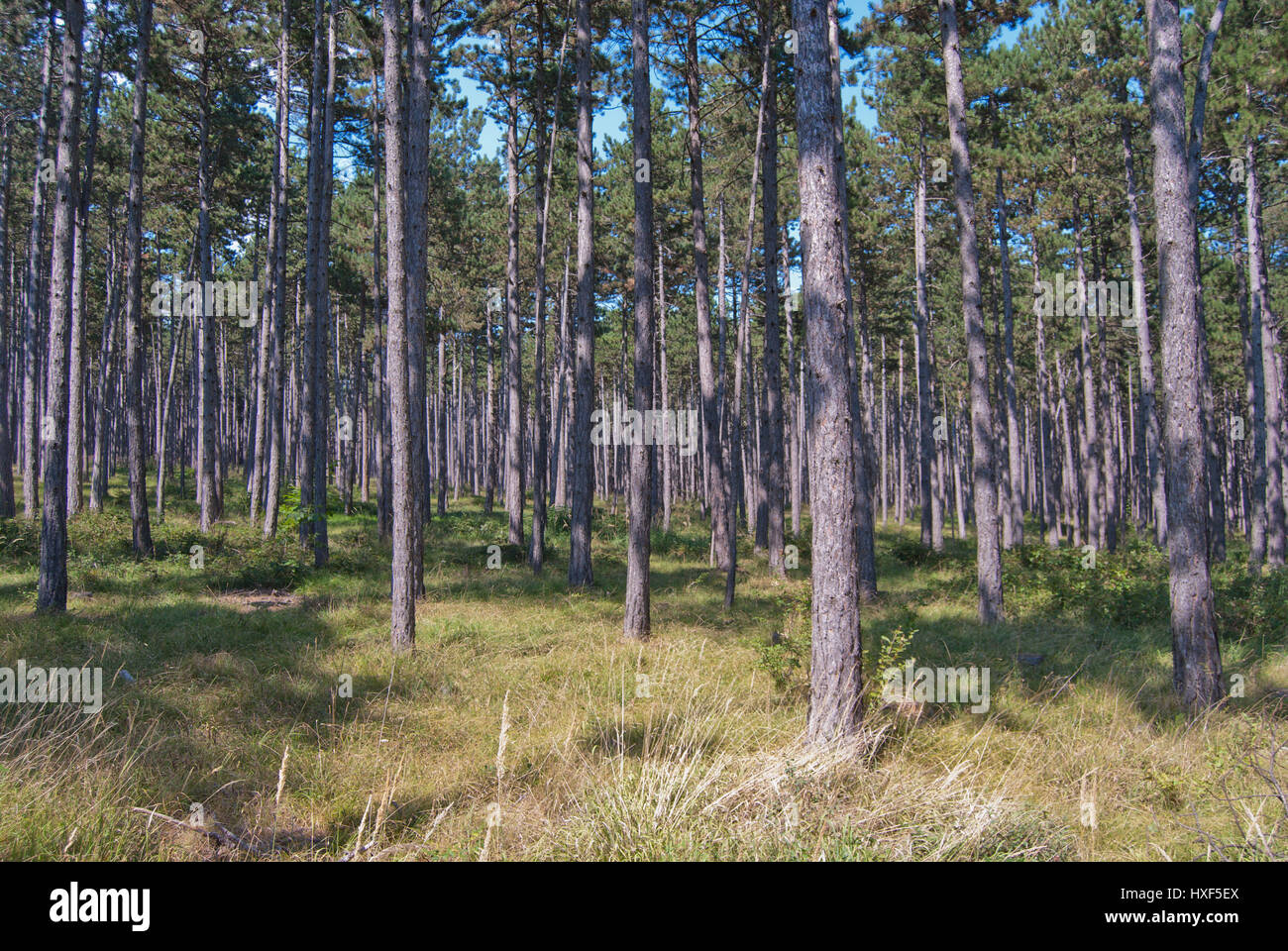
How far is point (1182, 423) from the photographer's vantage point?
22.3 ft

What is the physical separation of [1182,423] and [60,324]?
13.4m

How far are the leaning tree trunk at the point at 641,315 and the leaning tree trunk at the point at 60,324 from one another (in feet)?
24.7

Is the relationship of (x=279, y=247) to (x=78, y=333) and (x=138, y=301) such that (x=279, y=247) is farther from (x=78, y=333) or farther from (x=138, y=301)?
(x=78, y=333)

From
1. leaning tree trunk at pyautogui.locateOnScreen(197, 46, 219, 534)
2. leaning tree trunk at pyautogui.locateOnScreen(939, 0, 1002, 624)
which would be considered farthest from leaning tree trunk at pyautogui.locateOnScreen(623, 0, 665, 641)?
leaning tree trunk at pyautogui.locateOnScreen(197, 46, 219, 534)

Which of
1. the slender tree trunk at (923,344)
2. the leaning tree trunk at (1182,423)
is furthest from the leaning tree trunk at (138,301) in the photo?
the slender tree trunk at (923,344)

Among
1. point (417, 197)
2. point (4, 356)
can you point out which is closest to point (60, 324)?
point (417, 197)

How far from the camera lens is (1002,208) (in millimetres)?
22016

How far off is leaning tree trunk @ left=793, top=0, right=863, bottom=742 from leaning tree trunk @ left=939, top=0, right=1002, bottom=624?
259 inches

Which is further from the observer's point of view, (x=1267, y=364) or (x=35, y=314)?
(x=35, y=314)

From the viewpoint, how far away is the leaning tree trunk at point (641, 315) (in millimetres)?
9484

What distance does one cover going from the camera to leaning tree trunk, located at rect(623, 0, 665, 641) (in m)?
9.48

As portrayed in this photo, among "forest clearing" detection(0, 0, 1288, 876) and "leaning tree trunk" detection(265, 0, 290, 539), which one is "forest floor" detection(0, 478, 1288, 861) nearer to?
"forest clearing" detection(0, 0, 1288, 876)

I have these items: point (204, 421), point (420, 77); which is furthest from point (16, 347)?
point (420, 77)
